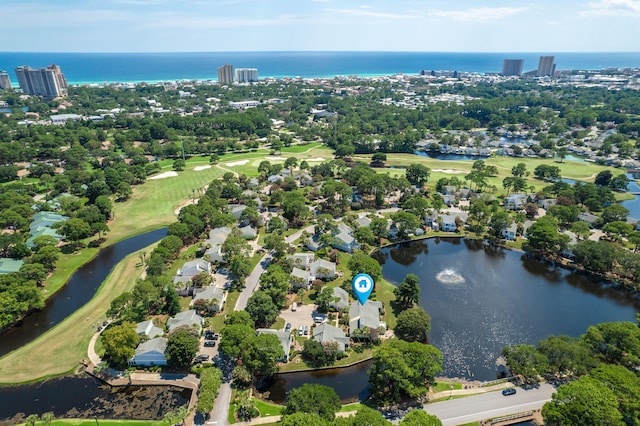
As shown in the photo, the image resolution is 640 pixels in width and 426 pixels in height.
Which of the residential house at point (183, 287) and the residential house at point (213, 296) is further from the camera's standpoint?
the residential house at point (183, 287)

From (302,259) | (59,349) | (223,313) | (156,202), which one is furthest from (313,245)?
(156,202)

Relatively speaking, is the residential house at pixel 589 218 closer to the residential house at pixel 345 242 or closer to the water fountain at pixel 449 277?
the water fountain at pixel 449 277

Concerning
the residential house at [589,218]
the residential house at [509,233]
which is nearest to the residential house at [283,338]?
the residential house at [509,233]

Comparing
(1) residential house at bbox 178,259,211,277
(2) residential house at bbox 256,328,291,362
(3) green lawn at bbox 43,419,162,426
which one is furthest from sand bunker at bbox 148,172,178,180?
(3) green lawn at bbox 43,419,162,426

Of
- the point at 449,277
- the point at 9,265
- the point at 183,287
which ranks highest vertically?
the point at 9,265

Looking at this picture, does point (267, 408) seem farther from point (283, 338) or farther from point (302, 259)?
point (302, 259)

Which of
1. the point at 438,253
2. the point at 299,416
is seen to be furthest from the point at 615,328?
the point at 299,416

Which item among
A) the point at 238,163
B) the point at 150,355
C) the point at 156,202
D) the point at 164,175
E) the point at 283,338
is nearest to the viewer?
the point at 150,355
